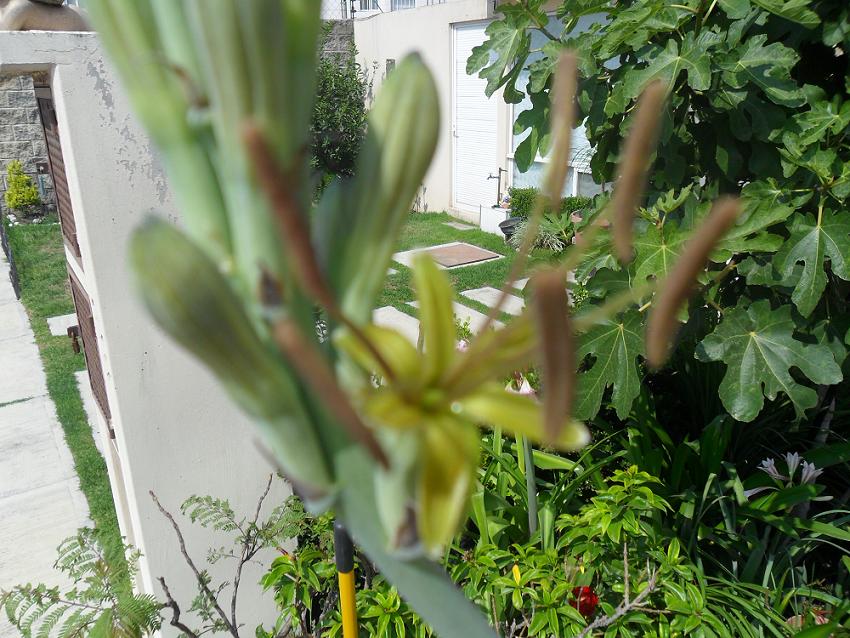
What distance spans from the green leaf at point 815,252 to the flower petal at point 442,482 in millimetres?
1897

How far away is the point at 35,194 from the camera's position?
9227 mm

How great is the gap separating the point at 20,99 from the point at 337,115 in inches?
163

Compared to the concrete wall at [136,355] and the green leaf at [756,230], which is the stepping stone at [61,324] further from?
the green leaf at [756,230]

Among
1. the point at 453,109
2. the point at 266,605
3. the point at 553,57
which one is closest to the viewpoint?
the point at 553,57

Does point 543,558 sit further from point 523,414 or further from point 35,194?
point 35,194

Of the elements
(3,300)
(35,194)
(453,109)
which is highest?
(453,109)

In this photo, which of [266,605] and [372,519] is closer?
[372,519]

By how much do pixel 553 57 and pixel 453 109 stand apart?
8.32 m

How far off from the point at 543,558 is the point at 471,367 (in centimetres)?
184

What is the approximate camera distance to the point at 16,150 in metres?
9.34

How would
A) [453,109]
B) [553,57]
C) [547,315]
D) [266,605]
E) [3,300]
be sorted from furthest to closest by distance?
[453,109] → [3,300] → [266,605] → [553,57] → [547,315]

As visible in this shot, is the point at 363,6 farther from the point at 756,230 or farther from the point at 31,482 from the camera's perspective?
the point at 756,230

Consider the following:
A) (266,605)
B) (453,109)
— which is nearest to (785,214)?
(266,605)

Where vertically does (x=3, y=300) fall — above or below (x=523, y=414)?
below
